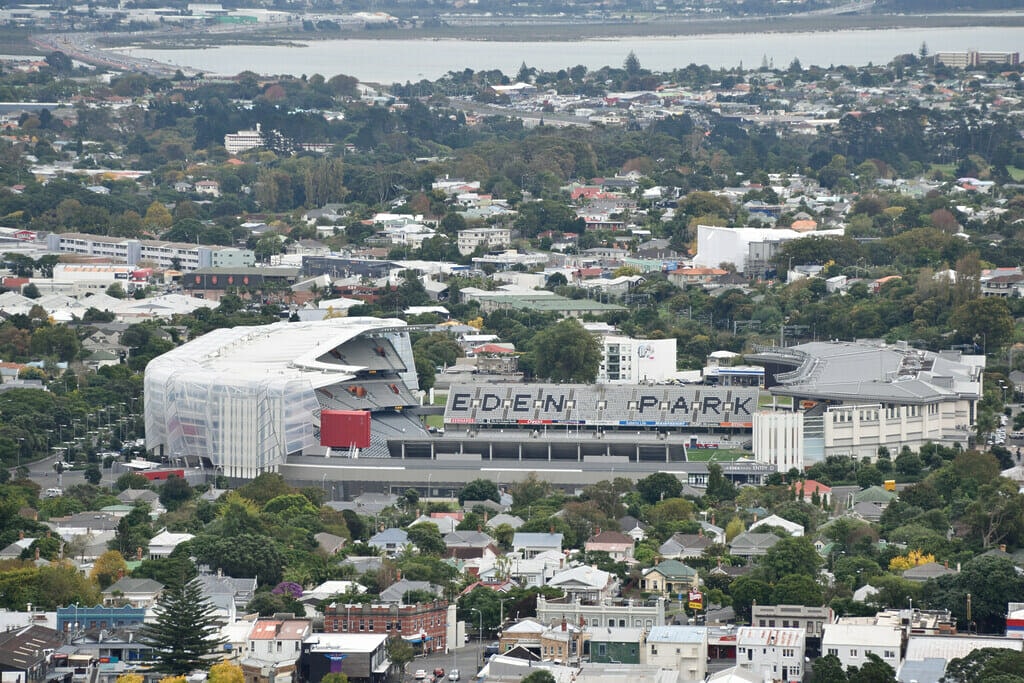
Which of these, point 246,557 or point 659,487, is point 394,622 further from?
point 659,487

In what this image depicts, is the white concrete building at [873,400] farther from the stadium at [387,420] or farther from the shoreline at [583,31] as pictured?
the shoreline at [583,31]

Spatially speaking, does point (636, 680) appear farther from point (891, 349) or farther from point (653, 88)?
point (653, 88)

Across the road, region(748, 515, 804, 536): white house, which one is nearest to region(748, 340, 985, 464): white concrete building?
region(748, 515, 804, 536): white house

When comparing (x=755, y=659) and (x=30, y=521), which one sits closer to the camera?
(x=755, y=659)

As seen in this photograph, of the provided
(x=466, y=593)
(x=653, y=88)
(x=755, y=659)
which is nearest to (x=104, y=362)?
(x=466, y=593)

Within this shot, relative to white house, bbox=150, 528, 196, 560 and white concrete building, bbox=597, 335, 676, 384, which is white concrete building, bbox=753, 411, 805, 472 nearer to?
white concrete building, bbox=597, 335, 676, 384

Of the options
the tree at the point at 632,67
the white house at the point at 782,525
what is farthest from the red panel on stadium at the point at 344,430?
the tree at the point at 632,67
